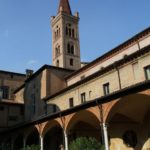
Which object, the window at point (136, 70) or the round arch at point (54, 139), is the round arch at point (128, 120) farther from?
the round arch at point (54, 139)

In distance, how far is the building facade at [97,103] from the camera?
44.6ft

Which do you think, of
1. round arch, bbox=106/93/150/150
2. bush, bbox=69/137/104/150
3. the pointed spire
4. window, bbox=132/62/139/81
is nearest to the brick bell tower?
the pointed spire

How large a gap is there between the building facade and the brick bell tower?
506 inches

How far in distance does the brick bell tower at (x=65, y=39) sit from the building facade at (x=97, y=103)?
12.9 m

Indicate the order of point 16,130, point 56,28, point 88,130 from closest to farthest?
point 88,130
point 16,130
point 56,28

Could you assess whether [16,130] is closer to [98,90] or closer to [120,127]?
[98,90]

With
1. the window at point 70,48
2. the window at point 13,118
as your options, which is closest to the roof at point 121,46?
the window at point 13,118

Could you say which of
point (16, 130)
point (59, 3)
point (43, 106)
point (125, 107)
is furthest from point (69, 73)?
point (59, 3)

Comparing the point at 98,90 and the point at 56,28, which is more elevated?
the point at 56,28

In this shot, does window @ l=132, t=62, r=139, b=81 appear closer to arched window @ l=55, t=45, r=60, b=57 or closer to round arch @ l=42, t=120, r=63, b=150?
round arch @ l=42, t=120, r=63, b=150

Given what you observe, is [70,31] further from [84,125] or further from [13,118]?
[84,125]

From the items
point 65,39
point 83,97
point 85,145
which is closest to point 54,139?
point 83,97

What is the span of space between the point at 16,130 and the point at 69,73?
9339 mm

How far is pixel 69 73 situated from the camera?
29.5 m
